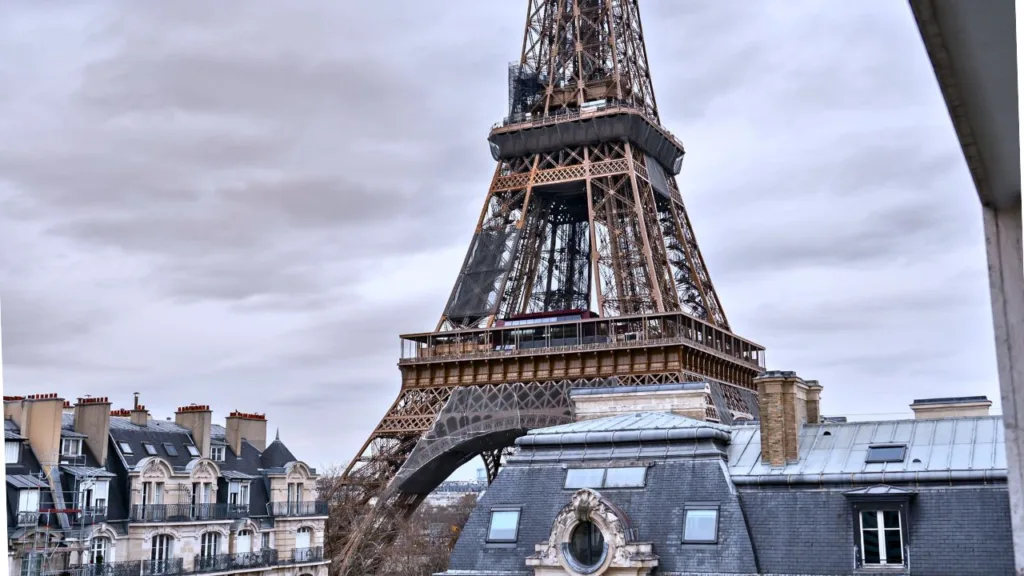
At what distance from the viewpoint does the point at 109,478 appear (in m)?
36.7

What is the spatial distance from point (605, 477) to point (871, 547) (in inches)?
200

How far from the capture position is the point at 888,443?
2083cm

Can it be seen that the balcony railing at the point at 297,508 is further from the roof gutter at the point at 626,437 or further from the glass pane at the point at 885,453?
the glass pane at the point at 885,453

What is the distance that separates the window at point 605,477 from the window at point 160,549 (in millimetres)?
21617

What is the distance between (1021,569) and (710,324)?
1797 inches

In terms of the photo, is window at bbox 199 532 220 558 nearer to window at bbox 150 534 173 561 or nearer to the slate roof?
window at bbox 150 534 173 561

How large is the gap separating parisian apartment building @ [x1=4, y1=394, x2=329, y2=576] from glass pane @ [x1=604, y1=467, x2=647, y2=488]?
1940cm

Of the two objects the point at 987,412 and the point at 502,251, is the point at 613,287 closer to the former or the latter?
the point at 502,251

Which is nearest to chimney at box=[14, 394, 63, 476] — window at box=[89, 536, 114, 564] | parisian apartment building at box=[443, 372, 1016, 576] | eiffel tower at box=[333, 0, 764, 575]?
window at box=[89, 536, 114, 564]

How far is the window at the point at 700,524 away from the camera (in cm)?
1973

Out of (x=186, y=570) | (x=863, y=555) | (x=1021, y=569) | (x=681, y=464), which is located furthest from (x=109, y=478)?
(x=1021, y=569)

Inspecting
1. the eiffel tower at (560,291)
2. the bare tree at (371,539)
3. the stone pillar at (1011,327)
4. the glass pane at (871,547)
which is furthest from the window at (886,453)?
the bare tree at (371,539)

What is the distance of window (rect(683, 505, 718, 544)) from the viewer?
19.7 metres

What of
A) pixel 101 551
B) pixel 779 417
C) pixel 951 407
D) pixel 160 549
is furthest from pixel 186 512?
pixel 951 407
